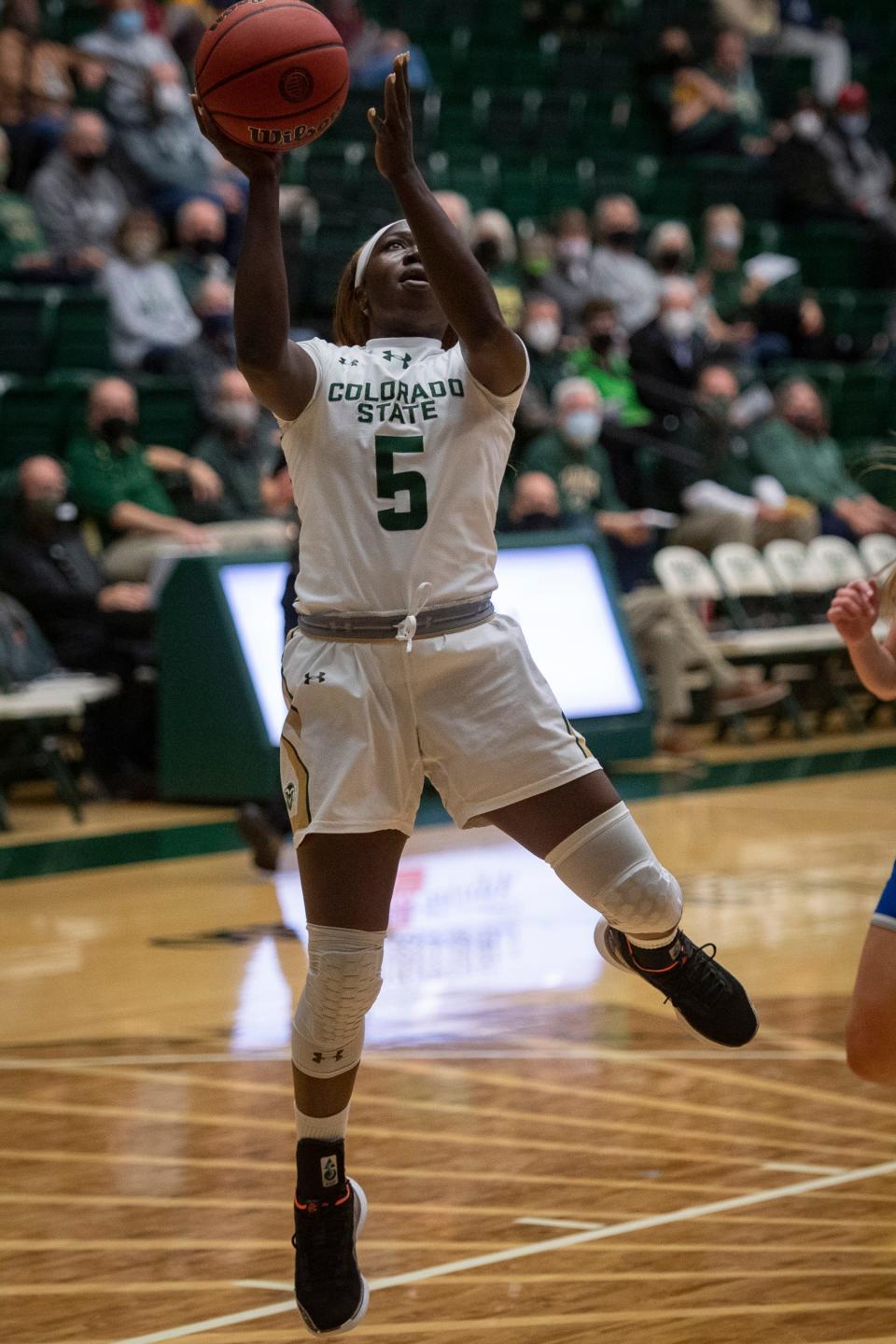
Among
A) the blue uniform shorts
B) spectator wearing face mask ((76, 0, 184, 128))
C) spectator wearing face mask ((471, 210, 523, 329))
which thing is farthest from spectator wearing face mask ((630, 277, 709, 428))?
the blue uniform shorts

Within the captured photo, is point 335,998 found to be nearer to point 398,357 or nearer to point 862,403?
point 398,357

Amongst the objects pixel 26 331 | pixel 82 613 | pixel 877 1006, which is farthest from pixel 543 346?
pixel 877 1006

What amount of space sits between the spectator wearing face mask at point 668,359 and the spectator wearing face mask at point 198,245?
2952mm

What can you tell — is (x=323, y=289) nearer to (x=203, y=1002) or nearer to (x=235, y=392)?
(x=235, y=392)

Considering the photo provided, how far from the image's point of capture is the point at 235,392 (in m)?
10.7

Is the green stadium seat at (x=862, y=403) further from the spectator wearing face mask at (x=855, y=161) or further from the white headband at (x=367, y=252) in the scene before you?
the white headband at (x=367, y=252)

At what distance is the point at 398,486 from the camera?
10.8ft

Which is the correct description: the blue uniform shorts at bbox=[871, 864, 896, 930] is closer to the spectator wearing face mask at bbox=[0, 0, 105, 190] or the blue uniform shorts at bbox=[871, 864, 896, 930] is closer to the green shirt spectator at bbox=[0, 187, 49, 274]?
the green shirt spectator at bbox=[0, 187, 49, 274]

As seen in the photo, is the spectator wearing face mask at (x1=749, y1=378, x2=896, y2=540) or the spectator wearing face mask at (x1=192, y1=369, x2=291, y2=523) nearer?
the spectator wearing face mask at (x1=192, y1=369, x2=291, y2=523)

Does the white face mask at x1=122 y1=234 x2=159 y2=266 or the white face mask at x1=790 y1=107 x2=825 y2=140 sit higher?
the white face mask at x1=122 y1=234 x2=159 y2=266

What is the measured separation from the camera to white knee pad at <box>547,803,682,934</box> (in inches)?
130

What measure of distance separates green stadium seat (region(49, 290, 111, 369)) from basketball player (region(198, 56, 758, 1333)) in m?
7.93

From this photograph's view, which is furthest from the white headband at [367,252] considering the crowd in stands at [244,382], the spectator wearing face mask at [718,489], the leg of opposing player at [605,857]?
the spectator wearing face mask at [718,489]

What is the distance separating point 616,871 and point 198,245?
9.35 m
